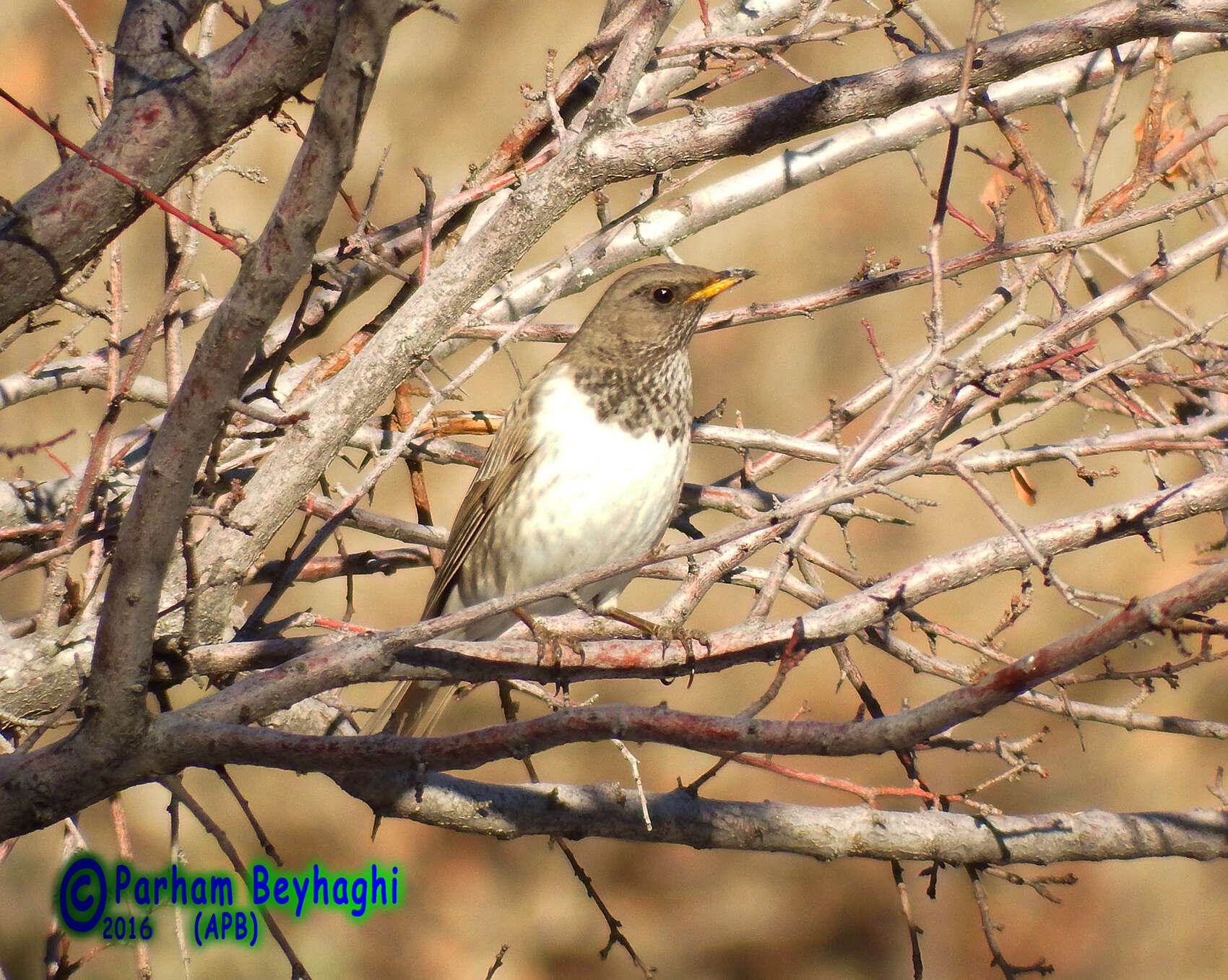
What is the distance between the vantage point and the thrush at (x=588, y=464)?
3838 mm

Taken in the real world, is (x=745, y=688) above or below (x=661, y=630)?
above

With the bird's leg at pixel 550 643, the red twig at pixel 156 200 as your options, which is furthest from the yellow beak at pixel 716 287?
the red twig at pixel 156 200

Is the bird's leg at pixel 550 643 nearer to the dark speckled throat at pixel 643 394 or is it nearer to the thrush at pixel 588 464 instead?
the thrush at pixel 588 464

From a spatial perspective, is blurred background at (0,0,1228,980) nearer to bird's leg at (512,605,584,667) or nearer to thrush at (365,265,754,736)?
thrush at (365,265,754,736)

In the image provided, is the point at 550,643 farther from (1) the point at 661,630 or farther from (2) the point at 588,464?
(2) the point at 588,464

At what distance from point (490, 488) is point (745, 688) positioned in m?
3.80

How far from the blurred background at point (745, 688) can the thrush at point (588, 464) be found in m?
2.91

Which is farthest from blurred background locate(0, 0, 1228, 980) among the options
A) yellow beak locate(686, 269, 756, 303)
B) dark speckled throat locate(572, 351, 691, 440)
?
dark speckled throat locate(572, 351, 691, 440)

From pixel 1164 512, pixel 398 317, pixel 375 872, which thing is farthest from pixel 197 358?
pixel 375 872

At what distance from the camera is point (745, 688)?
7.45 meters

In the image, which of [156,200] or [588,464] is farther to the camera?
[588,464]

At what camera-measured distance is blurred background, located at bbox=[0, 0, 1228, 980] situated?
6.88 meters

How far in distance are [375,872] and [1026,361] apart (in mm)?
5333

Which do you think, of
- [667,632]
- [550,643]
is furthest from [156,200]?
[667,632]
